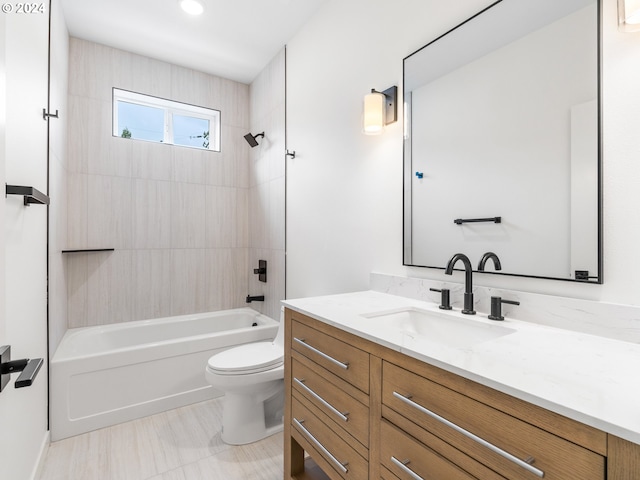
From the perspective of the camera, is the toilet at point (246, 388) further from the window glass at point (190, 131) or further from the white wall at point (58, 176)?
the window glass at point (190, 131)

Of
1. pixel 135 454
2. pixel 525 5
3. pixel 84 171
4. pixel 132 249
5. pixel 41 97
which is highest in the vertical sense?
pixel 525 5

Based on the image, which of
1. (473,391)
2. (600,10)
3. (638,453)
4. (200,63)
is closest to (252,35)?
(200,63)

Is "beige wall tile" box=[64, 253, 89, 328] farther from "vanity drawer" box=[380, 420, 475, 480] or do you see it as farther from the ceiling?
"vanity drawer" box=[380, 420, 475, 480]

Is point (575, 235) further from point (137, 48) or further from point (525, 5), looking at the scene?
point (137, 48)

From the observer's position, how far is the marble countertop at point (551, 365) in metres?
0.58

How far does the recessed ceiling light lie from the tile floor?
287 centimetres

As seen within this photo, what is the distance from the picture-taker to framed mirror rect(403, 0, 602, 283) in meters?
1.08

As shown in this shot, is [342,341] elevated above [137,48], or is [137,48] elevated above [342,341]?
[137,48]

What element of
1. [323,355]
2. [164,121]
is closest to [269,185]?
[164,121]

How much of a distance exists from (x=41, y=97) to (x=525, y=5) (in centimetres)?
229

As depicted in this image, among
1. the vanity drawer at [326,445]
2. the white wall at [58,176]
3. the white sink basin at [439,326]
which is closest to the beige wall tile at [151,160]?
the white wall at [58,176]

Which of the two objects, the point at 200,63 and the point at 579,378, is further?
the point at 200,63

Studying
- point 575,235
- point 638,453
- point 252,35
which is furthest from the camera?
point 252,35

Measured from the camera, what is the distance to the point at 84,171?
2.75 m
